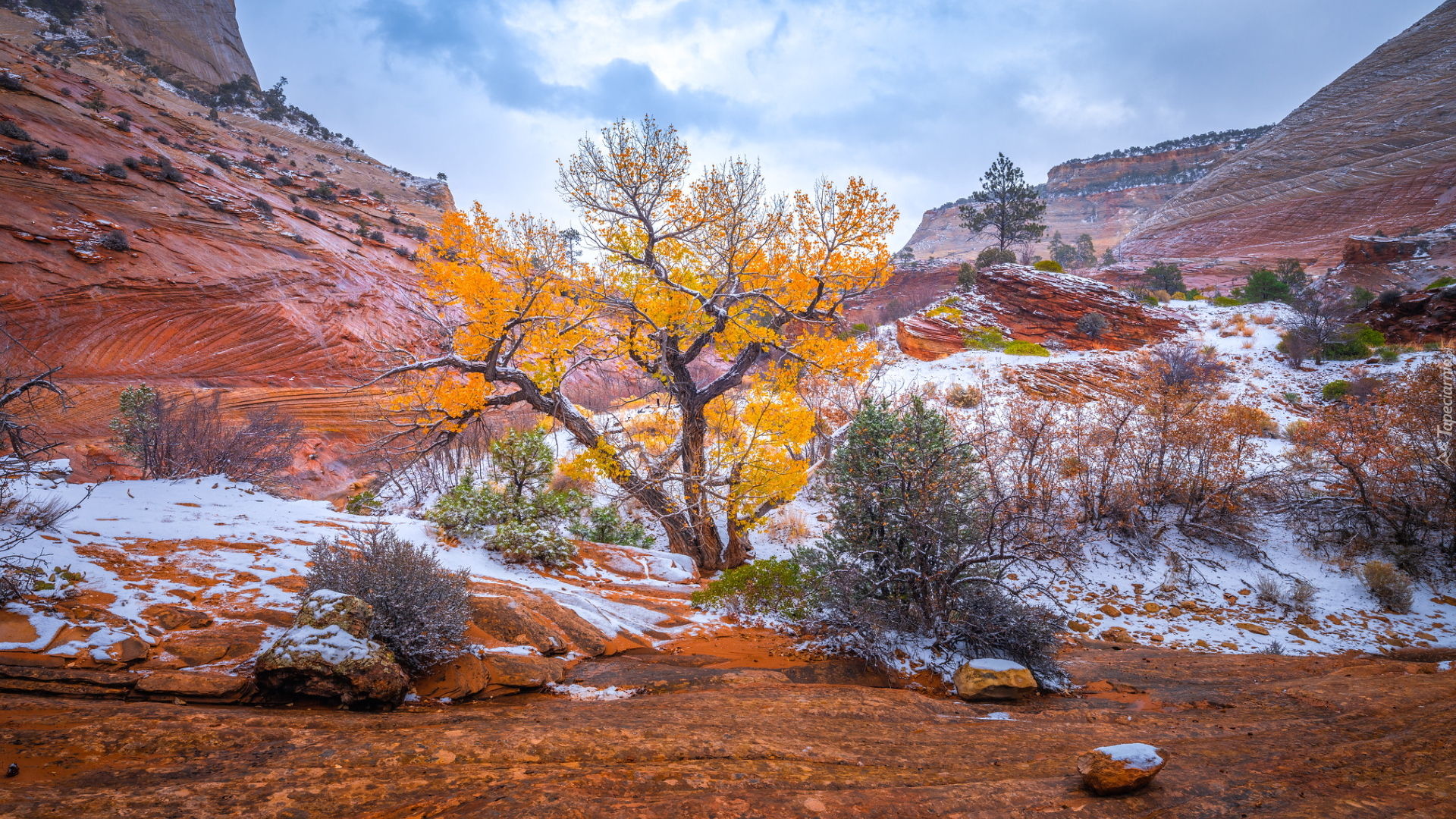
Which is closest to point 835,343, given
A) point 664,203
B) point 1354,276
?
point 664,203

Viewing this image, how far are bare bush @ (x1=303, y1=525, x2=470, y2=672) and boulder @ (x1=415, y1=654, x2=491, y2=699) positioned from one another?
82 millimetres

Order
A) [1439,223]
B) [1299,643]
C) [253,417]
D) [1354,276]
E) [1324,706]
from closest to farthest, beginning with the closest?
1. [1324,706]
2. [1299,643]
3. [253,417]
4. [1354,276]
5. [1439,223]

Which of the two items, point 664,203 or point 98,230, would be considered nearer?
point 664,203

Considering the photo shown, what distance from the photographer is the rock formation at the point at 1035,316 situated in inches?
824

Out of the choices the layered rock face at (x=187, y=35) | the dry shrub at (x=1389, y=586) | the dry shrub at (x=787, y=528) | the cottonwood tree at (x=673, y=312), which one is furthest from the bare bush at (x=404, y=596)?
the layered rock face at (x=187, y=35)

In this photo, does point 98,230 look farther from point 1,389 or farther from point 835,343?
point 835,343

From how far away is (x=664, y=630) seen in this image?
6289mm

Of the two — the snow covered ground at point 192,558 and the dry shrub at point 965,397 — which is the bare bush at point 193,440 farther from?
the dry shrub at point 965,397

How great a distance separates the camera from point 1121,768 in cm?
247

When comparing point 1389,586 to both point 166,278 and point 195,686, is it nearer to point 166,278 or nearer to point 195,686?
point 195,686

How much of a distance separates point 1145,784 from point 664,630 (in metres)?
4.79

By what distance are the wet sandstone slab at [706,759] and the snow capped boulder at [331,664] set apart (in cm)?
16

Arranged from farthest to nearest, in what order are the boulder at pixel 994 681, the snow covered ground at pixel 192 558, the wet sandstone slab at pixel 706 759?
the boulder at pixel 994 681 < the snow covered ground at pixel 192 558 < the wet sandstone slab at pixel 706 759

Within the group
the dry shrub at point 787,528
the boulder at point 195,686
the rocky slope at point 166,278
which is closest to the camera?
the boulder at point 195,686
